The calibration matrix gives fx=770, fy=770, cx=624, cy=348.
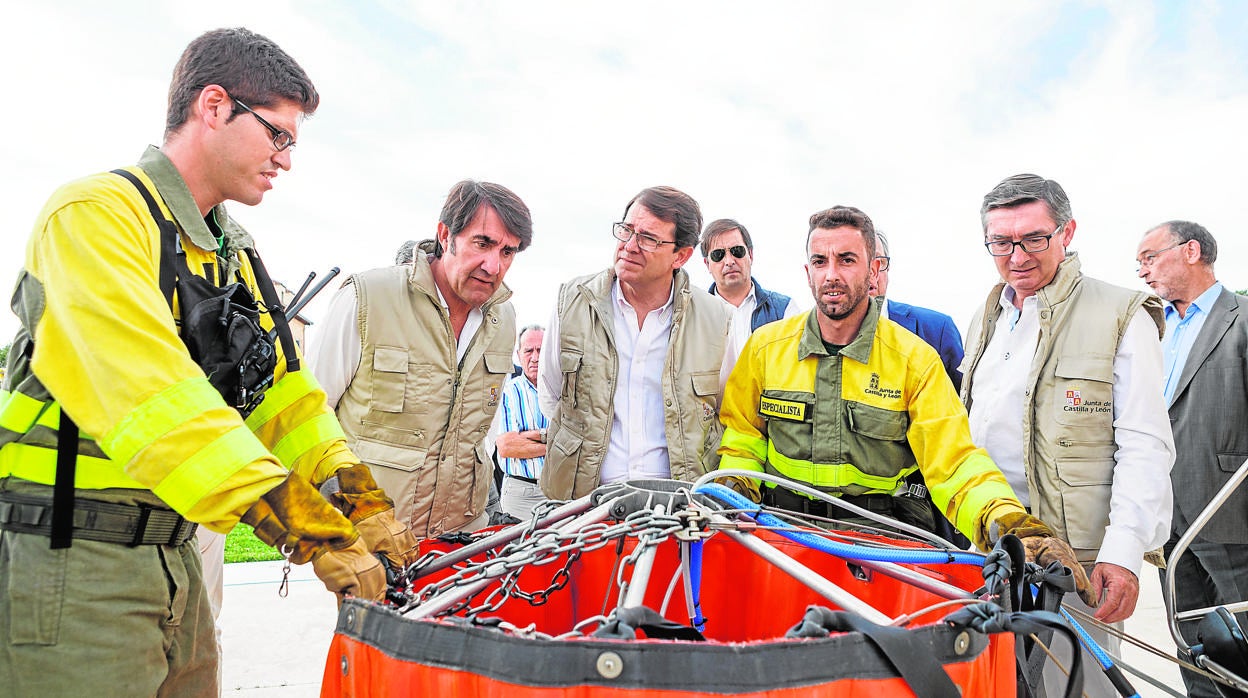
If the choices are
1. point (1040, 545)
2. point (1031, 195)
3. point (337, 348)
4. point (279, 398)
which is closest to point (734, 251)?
point (1031, 195)

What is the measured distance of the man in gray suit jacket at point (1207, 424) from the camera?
372 cm

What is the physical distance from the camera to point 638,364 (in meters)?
3.02

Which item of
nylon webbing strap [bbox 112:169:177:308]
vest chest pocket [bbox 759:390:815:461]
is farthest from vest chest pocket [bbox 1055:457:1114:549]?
nylon webbing strap [bbox 112:169:177:308]

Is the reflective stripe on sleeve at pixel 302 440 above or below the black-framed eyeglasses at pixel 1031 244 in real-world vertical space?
below

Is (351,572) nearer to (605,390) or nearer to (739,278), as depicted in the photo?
(605,390)

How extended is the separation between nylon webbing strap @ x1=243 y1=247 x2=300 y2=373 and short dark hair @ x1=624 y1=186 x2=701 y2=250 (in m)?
1.49

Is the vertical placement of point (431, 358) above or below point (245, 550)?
above

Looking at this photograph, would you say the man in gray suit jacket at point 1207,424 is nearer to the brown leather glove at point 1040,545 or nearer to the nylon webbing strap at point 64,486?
the brown leather glove at point 1040,545

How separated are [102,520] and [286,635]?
383cm

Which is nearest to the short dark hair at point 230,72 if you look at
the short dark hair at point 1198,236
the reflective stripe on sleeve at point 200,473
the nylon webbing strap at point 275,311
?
the nylon webbing strap at point 275,311

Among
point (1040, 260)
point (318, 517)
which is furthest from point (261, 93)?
point (1040, 260)

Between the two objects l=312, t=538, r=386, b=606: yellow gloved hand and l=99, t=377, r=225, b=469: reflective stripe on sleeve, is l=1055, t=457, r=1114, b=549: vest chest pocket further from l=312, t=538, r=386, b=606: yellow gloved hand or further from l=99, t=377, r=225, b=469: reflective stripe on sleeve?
l=99, t=377, r=225, b=469: reflective stripe on sleeve

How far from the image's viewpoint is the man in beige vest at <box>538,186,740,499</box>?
2.93m

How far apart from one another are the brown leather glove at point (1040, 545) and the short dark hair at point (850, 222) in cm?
112
